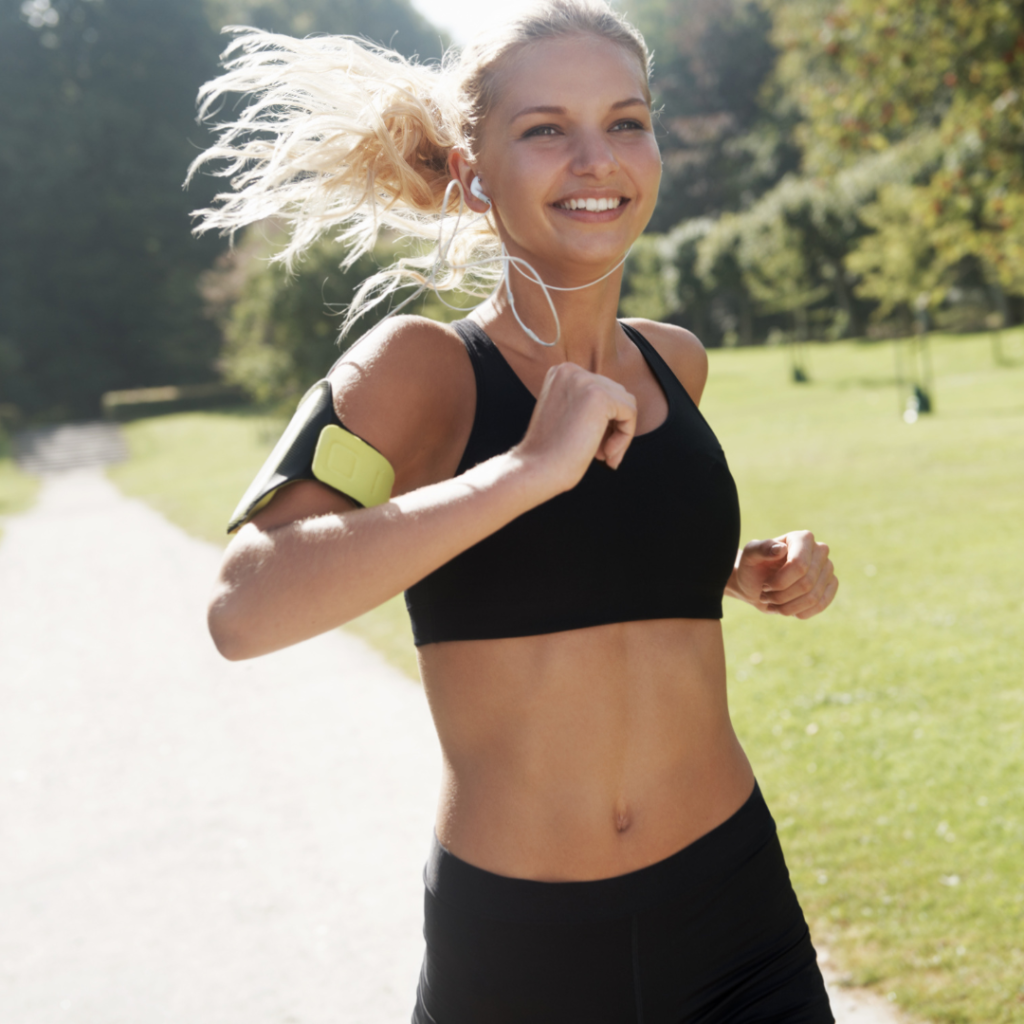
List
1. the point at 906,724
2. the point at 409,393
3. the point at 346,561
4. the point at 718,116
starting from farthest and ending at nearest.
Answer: the point at 718,116 < the point at 906,724 < the point at 409,393 < the point at 346,561

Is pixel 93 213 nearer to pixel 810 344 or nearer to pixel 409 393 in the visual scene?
pixel 810 344

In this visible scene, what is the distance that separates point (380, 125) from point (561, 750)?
44.1 inches

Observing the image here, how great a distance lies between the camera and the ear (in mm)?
1944

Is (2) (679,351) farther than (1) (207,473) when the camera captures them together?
No

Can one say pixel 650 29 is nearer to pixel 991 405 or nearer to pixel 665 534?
pixel 991 405

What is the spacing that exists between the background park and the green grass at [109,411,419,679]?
0.11m

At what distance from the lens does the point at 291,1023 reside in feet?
11.7

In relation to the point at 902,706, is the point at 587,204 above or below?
above

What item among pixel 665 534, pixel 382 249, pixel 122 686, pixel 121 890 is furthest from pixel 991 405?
pixel 665 534

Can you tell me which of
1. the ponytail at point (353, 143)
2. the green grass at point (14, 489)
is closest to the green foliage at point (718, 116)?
the green grass at point (14, 489)

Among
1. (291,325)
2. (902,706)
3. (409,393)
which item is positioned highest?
(409,393)

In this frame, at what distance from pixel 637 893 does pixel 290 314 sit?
24.9 meters

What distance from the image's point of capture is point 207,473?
2206 centimetres

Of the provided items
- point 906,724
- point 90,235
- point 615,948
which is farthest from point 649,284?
point 615,948
